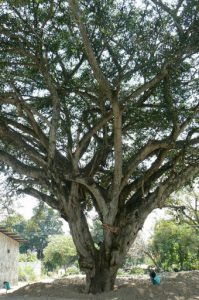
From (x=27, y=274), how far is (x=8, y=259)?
8.03 metres

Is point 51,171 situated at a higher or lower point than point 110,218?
higher

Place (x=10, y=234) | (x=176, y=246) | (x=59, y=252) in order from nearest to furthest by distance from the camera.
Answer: (x=10, y=234)
(x=176, y=246)
(x=59, y=252)

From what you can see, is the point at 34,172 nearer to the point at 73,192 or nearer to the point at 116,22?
the point at 73,192

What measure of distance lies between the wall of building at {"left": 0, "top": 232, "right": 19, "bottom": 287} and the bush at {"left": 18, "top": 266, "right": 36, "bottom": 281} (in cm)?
597

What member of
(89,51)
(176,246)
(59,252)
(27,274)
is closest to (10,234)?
(27,274)

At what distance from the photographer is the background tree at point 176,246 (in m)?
30.4

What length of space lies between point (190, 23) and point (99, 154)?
404 cm

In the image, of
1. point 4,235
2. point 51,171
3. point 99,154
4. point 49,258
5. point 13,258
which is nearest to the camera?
point 51,171

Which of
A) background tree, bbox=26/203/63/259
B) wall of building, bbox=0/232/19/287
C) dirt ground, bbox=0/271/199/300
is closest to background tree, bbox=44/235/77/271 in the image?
background tree, bbox=26/203/63/259

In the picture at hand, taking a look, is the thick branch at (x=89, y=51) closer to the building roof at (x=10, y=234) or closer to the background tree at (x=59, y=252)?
the building roof at (x=10, y=234)

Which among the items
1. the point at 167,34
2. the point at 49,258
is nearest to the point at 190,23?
the point at 167,34

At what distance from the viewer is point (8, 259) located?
80.7ft

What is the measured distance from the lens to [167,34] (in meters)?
9.15

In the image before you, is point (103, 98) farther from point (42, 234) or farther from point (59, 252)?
point (42, 234)
